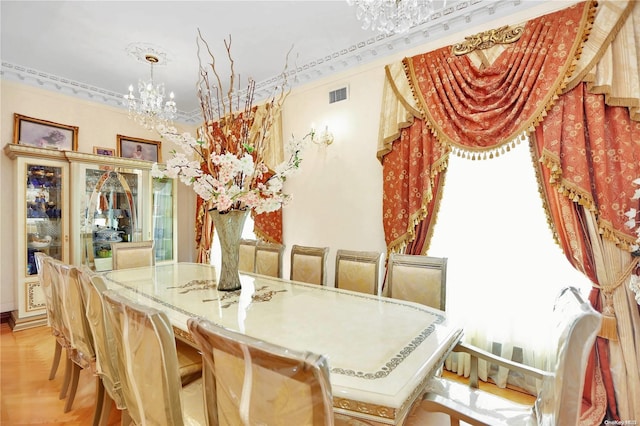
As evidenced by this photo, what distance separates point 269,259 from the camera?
2.66 metres

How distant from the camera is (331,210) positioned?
3.20m

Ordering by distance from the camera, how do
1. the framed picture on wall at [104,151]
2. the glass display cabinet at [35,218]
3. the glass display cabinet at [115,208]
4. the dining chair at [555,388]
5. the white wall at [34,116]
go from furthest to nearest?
the framed picture on wall at [104,151]
the glass display cabinet at [115,208]
the white wall at [34,116]
the glass display cabinet at [35,218]
the dining chair at [555,388]

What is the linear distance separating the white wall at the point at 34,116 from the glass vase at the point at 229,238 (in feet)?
9.66

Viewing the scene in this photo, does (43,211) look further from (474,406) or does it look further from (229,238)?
(474,406)

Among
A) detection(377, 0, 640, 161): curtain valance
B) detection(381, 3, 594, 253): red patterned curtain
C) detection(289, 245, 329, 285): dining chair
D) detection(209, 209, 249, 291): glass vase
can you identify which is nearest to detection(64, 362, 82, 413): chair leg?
detection(209, 209, 249, 291): glass vase

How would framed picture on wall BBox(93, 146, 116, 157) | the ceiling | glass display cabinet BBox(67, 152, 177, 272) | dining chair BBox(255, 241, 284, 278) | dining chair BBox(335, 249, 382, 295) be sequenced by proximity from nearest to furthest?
dining chair BBox(335, 249, 382, 295) < the ceiling < dining chair BBox(255, 241, 284, 278) < glass display cabinet BBox(67, 152, 177, 272) < framed picture on wall BBox(93, 146, 116, 157)

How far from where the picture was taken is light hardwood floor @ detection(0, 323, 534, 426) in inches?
71.6

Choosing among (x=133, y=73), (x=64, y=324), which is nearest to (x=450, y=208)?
(x=64, y=324)

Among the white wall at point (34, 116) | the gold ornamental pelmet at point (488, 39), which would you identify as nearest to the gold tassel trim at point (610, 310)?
the gold ornamental pelmet at point (488, 39)

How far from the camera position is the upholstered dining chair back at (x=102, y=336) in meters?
1.33

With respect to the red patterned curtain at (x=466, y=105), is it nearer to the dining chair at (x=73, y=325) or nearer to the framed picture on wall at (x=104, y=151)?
the dining chair at (x=73, y=325)

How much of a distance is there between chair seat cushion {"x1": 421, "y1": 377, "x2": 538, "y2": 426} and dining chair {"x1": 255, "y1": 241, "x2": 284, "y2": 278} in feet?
5.12

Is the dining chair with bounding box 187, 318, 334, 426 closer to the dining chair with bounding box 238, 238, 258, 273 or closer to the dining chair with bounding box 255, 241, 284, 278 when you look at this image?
the dining chair with bounding box 255, 241, 284, 278

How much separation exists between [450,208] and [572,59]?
4.03 ft
